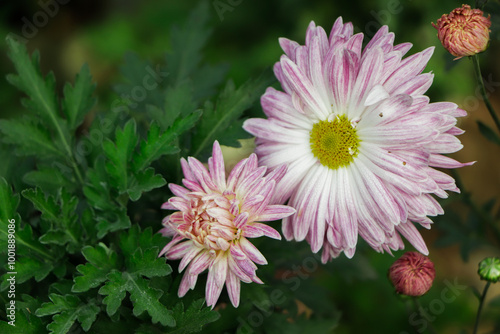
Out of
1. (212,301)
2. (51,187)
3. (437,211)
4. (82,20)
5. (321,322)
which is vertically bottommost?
(321,322)

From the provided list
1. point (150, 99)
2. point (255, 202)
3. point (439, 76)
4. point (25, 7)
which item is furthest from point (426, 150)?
point (25, 7)

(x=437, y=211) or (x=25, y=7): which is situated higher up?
(x=25, y=7)

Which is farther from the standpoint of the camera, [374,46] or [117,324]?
[117,324]

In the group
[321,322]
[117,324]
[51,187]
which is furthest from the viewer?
[321,322]

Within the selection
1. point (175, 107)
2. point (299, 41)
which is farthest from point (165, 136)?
point (299, 41)

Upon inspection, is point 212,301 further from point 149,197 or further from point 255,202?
point 149,197

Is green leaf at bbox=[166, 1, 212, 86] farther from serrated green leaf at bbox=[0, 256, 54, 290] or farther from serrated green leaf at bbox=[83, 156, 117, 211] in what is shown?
serrated green leaf at bbox=[0, 256, 54, 290]

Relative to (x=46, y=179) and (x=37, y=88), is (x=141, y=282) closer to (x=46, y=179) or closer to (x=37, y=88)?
(x=46, y=179)
